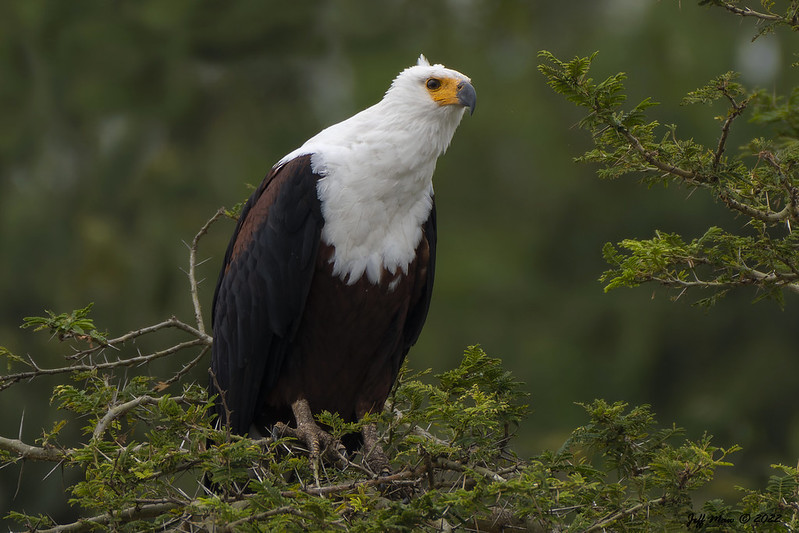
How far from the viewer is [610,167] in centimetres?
203

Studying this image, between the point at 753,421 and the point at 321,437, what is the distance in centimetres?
475

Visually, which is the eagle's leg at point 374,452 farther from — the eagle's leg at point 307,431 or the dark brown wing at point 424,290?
the dark brown wing at point 424,290

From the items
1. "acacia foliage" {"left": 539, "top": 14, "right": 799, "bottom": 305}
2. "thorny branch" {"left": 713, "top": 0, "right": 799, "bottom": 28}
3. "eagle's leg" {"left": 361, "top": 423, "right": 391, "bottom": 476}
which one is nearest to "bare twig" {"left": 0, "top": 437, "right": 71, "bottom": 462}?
"eagle's leg" {"left": 361, "top": 423, "right": 391, "bottom": 476}

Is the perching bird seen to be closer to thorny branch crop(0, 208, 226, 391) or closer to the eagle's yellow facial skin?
the eagle's yellow facial skin

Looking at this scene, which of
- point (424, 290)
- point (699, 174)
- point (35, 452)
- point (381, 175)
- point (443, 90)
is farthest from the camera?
point (424, 290)

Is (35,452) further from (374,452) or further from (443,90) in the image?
(443,90)

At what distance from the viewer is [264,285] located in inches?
108

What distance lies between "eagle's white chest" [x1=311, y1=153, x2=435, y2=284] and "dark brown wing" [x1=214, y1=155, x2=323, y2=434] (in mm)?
47

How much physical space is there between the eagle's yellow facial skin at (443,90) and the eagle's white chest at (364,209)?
193mm

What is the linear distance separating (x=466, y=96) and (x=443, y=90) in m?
0.08

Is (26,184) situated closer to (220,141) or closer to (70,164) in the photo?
(70,164)

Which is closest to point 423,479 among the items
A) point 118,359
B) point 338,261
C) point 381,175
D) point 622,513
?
point 622,513

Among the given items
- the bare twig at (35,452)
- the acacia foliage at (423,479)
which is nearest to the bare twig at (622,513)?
the acacia foliage at (423,479)

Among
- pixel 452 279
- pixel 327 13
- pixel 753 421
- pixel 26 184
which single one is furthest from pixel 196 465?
pixel 327 13
